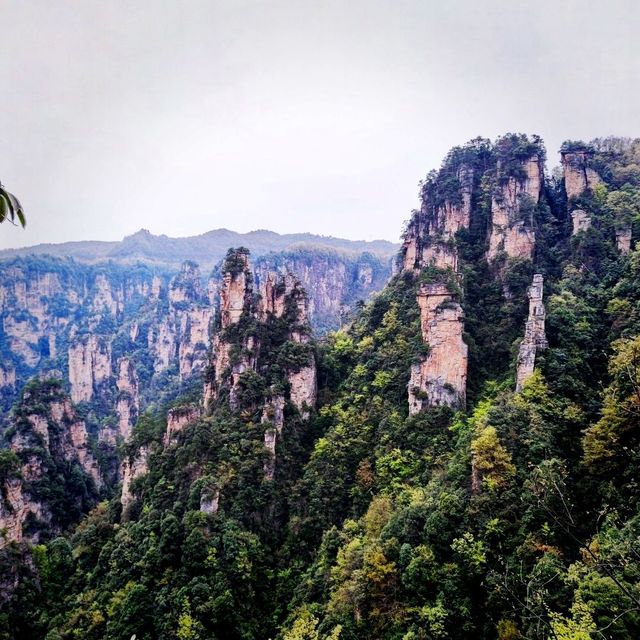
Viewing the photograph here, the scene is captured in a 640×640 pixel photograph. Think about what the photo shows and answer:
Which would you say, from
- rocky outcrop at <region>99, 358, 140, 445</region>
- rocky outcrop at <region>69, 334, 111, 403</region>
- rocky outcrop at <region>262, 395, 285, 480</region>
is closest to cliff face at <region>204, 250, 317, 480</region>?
rocky outcrop at <region>262, 395, 285, 480</region>

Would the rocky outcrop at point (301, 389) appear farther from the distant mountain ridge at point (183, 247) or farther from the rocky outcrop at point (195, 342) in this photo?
the distant mountain ridge at point (183, 247)

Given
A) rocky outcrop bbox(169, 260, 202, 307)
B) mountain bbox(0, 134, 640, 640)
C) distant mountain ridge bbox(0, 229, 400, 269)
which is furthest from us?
distant mountain ridge bbox(0, 229, 400, 269)

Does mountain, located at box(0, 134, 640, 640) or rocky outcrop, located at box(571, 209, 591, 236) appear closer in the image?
mountain, located at box(0, 134, 640, 640)

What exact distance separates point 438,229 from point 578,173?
11.6 meters

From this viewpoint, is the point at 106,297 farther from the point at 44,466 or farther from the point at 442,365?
the point at 442,365

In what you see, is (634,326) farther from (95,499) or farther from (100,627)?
(95,499)

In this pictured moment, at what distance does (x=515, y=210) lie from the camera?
127 feet

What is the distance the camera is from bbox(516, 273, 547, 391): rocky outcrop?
26.2 m

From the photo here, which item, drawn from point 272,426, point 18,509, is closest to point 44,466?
point 18,509

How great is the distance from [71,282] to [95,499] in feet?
325

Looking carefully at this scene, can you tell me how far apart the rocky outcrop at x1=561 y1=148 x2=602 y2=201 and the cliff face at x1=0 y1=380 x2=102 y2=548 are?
157 feet

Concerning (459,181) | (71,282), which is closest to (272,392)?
(459,181)

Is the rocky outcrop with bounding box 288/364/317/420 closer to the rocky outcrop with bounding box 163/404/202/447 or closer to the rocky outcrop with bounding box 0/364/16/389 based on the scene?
the rocky outcrop with bounding box 163/404/202/447

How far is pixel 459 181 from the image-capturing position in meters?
43.4
